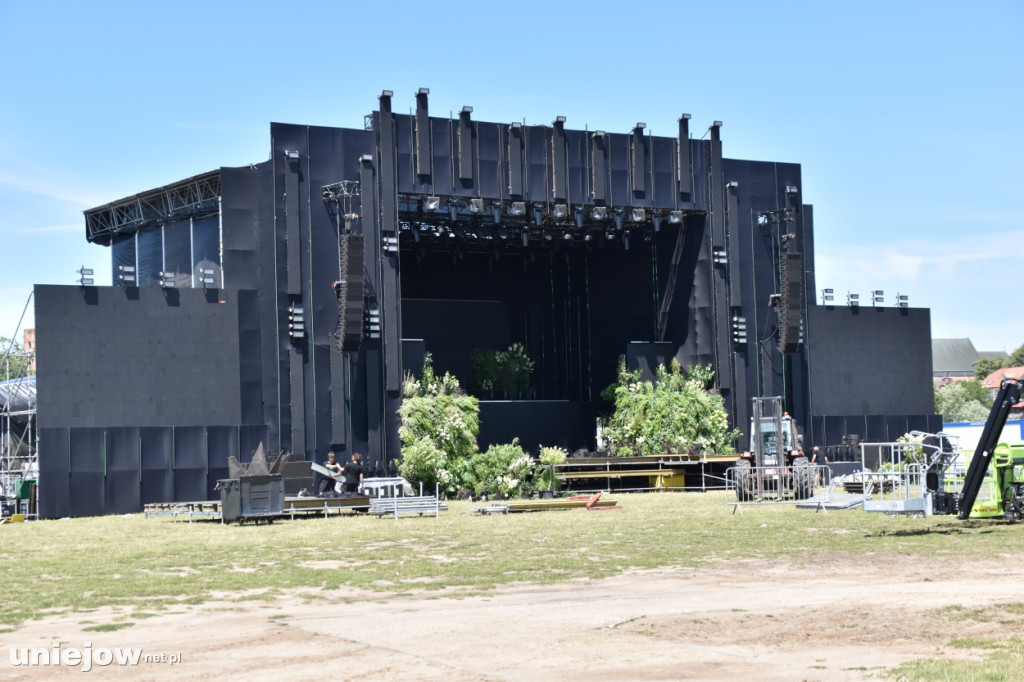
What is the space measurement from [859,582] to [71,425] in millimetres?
28452

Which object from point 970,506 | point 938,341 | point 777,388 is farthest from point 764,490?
point 938,341

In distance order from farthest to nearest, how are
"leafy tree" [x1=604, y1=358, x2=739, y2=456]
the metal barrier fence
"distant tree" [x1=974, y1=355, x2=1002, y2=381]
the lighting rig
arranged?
"distant tree" [x1=974, y1=355, x2=1002, y2=381], "leafy tree" [x1=604, y1=358, x2=739, y2=456], the lighting rig, the metal barrier fence

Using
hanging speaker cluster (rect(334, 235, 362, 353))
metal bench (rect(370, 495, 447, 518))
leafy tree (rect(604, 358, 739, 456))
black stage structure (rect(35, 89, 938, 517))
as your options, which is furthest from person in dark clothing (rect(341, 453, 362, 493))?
leafy tree (rect(604, 358, 739, 456))

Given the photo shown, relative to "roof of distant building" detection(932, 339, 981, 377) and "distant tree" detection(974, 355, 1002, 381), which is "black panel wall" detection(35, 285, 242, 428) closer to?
"distant tree" detection(974, 355, 1002, 381)

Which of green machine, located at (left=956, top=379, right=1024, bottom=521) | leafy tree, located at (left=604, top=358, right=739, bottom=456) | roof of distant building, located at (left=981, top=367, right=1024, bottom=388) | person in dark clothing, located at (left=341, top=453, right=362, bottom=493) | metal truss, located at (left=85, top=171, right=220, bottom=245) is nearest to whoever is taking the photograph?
green machine, located at (left=956, top=379, right=1024, bottom=521)

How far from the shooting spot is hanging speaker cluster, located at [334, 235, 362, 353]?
131 ft

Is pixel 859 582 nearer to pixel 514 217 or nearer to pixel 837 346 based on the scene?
pixel 514 217

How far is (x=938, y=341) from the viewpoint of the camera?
18750 centimetres

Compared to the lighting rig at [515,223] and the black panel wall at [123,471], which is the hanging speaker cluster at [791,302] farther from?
the black panel wall at [123,471]

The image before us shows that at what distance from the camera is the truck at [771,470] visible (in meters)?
33.2

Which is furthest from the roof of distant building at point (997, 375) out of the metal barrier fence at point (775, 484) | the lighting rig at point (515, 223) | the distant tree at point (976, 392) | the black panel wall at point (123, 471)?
the black panel wall at point (123, 471)

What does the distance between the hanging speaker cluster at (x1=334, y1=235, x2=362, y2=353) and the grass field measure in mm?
10905

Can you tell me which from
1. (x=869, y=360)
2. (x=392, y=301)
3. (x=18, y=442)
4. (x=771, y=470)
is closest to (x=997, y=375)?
(x=869, y=360)

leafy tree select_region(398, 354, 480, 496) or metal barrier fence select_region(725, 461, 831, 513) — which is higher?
leafy tree select_region(398, 354, 480, 496)
